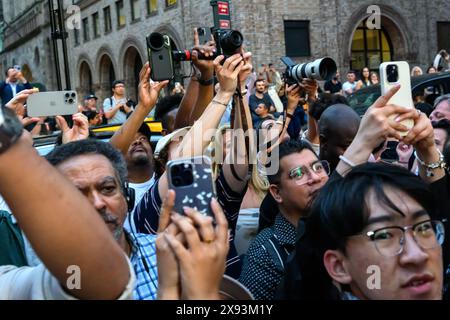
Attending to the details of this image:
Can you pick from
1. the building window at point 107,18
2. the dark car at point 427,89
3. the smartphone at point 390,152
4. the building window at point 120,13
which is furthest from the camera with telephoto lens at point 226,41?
the building window at point 107,18

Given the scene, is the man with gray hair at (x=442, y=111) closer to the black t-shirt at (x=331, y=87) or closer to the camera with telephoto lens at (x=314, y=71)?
the camera with telephoto lens at (x=314, y=71)

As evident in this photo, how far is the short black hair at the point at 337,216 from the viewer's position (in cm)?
163

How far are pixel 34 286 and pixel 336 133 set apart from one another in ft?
8.17

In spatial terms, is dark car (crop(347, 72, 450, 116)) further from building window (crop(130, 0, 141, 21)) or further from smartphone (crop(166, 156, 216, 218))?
building window (crop(130, 0, 141, 21))

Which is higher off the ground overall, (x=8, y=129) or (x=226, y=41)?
(x=226, y=41)

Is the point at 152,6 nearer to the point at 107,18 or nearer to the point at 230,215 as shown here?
the point at 107,18

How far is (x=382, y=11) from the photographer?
20.3 m

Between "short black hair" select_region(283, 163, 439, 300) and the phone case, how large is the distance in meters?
1.58

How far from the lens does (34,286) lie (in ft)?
4.17

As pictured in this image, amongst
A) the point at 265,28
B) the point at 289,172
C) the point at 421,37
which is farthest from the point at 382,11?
the point at 289,172

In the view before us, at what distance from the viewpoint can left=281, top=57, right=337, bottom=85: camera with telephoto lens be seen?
10.7 feet

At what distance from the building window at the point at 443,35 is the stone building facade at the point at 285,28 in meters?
0.16

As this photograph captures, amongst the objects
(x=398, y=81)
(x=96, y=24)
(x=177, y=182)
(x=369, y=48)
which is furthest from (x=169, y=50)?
(x=96, y=24)

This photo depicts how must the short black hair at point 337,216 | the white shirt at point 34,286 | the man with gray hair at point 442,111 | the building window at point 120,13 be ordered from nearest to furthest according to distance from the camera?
1. the white shirt at point 34,286
2. the short black hair at point 337,216
3. the man with gray hair at point 442,111
4. the building window at point 120,13
